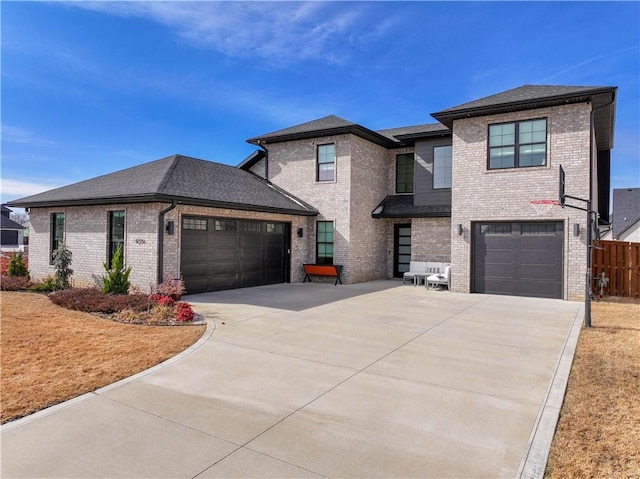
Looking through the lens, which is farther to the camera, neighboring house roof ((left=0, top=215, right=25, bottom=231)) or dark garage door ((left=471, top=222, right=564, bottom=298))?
neighboring house roof ((left=0, top=215, right=25, bottom=231))

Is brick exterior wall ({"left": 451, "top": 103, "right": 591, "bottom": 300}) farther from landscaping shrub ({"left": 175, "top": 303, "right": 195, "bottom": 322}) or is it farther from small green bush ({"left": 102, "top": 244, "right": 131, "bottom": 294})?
small green bush ({"left": 102, "top": 244, "right": 131, "bottom": 294})

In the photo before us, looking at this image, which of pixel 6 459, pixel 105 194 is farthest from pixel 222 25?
pixel 6 459

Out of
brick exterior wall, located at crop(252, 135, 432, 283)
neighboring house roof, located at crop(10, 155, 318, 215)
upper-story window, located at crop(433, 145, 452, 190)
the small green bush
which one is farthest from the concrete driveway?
upper-story window, located at crop(433, 145, 452, 190)

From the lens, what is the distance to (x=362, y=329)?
8023mm

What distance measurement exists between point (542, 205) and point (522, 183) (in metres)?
0.93

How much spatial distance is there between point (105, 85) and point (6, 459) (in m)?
17.3

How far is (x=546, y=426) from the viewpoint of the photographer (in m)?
3.88

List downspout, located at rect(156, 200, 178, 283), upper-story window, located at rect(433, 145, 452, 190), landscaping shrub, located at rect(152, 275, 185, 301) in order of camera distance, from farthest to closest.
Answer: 1. upper-story window, located at rect(433, 145, 452, 190)
2. downspout, located at rect(156, 200, 178, 283)
3. landscaping shrub, located at rect(152, 275, 185, 301)

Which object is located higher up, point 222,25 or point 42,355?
point 222,25

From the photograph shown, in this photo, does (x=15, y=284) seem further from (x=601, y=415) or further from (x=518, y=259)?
(x=518, y=259)

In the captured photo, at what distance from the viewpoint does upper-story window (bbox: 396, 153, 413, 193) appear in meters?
18.5

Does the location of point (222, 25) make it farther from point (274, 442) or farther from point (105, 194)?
point (274, 442)

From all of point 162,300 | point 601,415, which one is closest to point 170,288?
point 162,300

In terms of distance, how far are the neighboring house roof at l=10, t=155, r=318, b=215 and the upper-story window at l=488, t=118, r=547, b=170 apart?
7.31 meters
